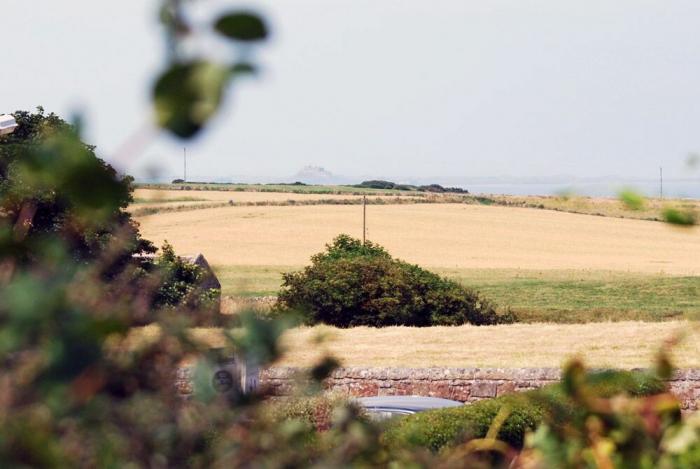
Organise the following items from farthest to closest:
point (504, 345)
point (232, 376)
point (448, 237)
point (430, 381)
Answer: point (448, 237)
point (504, 345)
point (430, 381)
point (232, 376)

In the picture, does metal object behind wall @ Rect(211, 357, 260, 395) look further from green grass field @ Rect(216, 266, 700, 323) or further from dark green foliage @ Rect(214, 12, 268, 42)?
green grass field @ Rect(216, 266, 700, 323)

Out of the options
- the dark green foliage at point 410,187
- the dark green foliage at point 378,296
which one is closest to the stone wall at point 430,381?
the dark green foliage at point 378,296

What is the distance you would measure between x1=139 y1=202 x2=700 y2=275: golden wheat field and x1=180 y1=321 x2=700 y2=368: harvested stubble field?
20.8m

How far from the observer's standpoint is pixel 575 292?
1492 inches

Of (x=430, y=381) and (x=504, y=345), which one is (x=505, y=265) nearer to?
(x=504, y=345)

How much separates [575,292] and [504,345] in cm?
1789

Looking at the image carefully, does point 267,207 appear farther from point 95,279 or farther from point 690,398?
point 95,279

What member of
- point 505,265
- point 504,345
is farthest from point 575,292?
point 504,345

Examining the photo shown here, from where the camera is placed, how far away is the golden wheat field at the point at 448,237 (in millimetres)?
46938

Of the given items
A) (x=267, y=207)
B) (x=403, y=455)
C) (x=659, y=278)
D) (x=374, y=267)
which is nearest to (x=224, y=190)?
(x=267, y=207)

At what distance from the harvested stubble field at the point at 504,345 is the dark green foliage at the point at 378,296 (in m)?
1.90

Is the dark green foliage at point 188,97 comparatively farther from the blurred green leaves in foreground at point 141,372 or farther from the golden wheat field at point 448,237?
the golden wheat field at point 448,237

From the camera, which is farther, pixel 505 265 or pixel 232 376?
pixel 505 265

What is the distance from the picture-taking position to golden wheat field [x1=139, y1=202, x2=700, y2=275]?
46.9 meters
